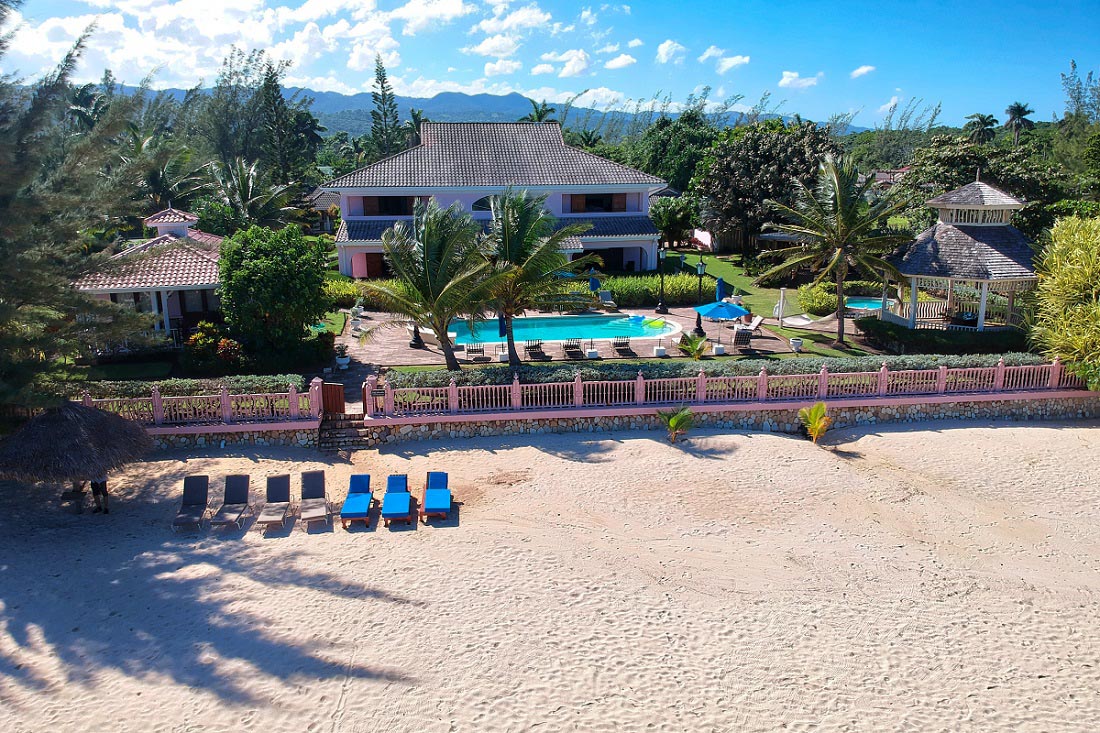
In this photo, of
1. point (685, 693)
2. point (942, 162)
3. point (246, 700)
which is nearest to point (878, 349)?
point (942, 162)

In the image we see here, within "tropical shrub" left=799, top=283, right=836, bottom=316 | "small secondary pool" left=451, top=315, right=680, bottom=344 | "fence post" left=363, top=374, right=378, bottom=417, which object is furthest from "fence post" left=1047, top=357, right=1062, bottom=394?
"fence post" left=363, top=374, right=378, bottom=417

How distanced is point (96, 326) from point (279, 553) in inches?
281

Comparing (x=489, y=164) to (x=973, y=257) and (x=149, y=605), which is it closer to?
(x=973, y=257)

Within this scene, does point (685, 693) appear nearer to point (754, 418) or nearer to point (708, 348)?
point (754, 418)

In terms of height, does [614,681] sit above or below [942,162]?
below

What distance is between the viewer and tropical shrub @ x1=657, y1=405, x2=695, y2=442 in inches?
752

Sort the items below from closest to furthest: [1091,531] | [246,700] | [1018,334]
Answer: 1. [246,700]
2. [1091,531]
3. [1018,334]

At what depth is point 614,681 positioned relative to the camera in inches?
410

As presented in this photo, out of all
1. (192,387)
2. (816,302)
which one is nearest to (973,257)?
(816,302)

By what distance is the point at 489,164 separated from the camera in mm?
40406

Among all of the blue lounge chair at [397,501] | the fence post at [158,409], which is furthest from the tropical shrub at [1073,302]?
the fence post at [158,409]

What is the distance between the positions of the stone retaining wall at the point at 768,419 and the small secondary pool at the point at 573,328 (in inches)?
345

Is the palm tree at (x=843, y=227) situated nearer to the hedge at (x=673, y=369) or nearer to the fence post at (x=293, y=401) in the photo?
the hedge at (x=673, y=369)

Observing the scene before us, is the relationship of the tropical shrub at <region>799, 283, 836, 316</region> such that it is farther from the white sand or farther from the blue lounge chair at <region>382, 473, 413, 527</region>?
the blue lounge chair at <region>382, 473, 413, 527</region>
